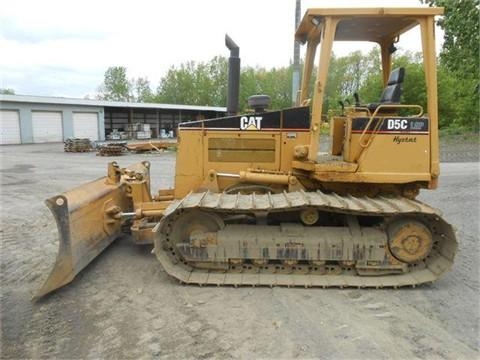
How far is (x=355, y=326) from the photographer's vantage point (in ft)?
11.6

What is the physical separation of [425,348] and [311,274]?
1488 mm

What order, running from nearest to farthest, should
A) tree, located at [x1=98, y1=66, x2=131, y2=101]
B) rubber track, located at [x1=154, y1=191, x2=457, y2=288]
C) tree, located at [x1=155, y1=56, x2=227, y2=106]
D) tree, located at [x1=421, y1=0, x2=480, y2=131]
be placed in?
rubber track, located at [x1=154, y1=191, x2=457, y2=288]
tree, located at [x1=421, y1=0, x2=480, y2=131]
tree, located at [x1=155, y1=56, x2=227, y2=106]
tree, located at [x1=98, y1=66, x2=131, y2=101]

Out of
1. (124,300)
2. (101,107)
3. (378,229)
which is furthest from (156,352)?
(101,107)

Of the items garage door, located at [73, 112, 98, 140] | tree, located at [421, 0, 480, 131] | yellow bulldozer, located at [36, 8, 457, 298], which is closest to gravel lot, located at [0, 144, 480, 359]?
yellow bulldozer, located at [36, 8, 457, 298]

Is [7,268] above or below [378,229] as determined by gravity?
below

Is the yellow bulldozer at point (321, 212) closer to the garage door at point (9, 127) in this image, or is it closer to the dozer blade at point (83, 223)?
the dozer blade at point (83, 223)

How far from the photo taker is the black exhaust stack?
5.12 m

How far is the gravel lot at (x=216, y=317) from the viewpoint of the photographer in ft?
10.5

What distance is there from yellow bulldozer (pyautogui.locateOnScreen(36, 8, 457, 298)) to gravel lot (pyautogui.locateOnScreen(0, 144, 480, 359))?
0.78 feet

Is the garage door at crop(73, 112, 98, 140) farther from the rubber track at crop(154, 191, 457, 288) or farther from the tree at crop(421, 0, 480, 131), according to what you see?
the rubber track at crop(154, 191, 457, 288)

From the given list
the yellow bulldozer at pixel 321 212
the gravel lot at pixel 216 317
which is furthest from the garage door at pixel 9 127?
the yellow bulldozer at pixel 321 212

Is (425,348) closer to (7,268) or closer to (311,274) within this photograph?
(311,274)

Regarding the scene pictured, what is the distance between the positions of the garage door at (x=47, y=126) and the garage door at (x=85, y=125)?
147 centimetres

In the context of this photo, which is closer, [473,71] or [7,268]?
[7,268]
